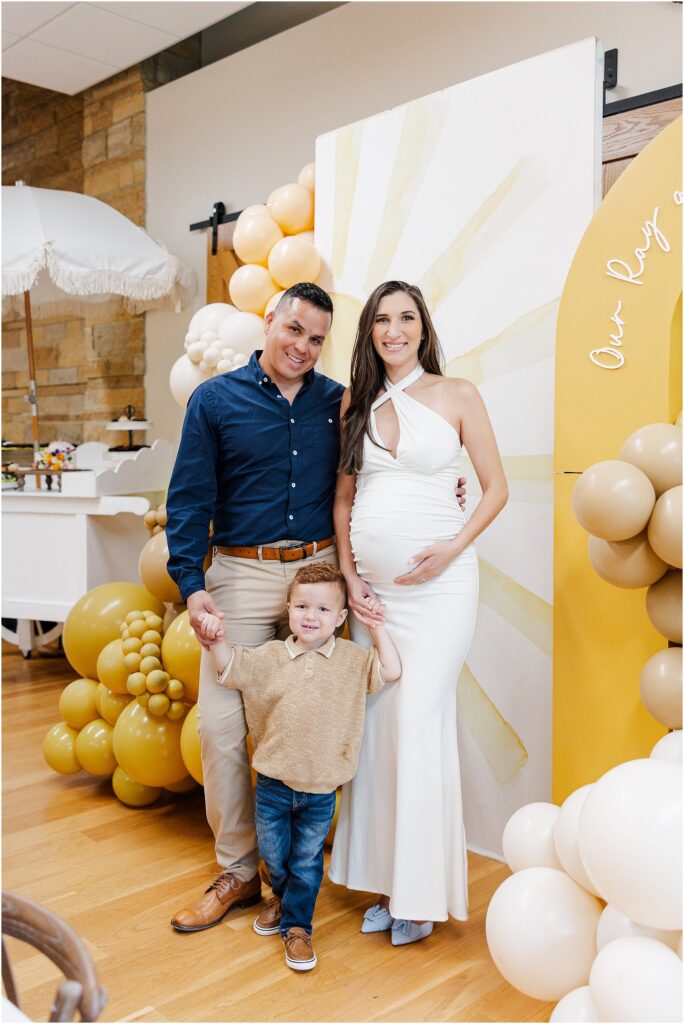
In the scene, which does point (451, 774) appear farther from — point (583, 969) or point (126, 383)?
point (126, 383)

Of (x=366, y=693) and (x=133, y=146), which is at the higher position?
(x=133, y=146)

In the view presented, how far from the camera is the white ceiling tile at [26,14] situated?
414 cm

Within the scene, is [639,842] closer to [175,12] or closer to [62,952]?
[62,952]

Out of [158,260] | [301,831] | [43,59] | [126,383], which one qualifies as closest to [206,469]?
[301,831]

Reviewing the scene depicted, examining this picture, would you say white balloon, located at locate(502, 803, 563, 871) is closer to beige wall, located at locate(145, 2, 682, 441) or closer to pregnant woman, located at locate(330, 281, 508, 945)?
pregnant woman, located at locate(330, 281, 508, 945)

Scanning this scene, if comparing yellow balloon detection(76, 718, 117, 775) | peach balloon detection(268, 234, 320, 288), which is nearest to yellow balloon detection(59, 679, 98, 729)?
yellow balloon detection(76, 718, 117, 775)

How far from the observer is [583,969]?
1551 mm

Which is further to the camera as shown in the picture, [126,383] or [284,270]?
[126,383]

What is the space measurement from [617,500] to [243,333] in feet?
5.81

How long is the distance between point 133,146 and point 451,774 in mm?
4459

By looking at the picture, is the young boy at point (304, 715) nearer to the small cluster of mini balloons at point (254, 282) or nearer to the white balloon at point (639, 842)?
the white balloon at point (639, 842)

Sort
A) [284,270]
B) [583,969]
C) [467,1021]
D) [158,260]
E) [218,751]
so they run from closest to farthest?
[583,969], [467,1021], [218,751], [284,270], [158,260]

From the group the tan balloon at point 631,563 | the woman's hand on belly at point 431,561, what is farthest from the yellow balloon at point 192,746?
the tan balloon at point 631,563

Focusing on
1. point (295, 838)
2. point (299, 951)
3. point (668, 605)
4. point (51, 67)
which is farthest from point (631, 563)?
point (51, 67)
